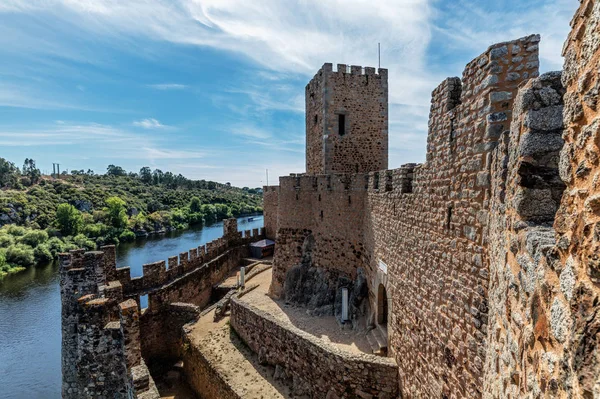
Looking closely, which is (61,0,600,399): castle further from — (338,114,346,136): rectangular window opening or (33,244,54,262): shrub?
(33,244,54,262): shrub

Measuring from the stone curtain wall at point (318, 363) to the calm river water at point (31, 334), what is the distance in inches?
453

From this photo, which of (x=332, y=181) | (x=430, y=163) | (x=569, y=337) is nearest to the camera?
(x=569, y=337)

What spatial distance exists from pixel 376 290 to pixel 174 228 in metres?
53.3

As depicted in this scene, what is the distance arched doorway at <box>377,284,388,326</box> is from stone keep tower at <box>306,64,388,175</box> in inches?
203

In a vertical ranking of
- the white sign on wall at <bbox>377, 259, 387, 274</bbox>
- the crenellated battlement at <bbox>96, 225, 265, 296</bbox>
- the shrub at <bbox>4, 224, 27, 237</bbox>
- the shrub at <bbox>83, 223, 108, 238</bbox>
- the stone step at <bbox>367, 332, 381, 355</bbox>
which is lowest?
the shrub at <bbox>83, 223, 108, 238</bbox>

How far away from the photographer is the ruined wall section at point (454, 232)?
3.38 meters

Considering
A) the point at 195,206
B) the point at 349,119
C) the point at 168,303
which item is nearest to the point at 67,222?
the point at 195,206

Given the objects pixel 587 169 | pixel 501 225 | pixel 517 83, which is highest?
pixel 517 83

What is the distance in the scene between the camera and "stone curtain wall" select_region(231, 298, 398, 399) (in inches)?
243

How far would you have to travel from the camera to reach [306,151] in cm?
1390

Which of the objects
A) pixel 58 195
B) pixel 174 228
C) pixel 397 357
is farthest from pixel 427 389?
pixel 58 195

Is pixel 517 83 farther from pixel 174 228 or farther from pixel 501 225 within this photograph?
pixel 174 228

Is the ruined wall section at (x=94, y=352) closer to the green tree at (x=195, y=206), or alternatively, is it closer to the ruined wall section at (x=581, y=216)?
the ruined wall section at (x=581, y=216)

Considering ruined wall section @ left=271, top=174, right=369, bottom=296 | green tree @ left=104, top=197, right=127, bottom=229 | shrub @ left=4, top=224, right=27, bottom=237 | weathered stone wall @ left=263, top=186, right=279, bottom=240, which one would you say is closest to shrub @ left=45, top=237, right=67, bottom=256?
shrub @ left=4, top=224, right=27, bottom=237
